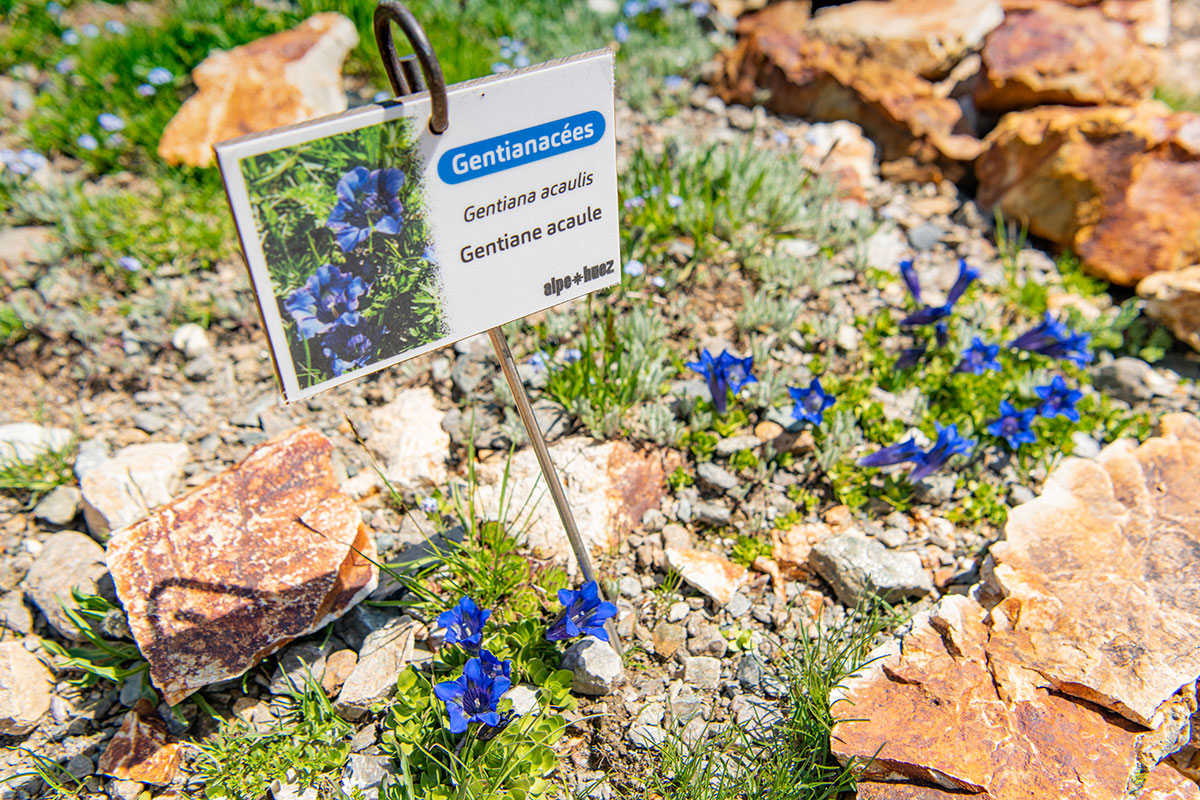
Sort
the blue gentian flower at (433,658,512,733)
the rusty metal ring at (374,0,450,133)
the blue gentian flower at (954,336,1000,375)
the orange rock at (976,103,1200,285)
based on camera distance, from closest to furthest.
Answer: the rusty metal ring at (374,0,450,133), the blue gentian flower at (433,658,512,733), the blue gentian flower at (954,336,1000,375), the orange rock at (976,103,1200,285)

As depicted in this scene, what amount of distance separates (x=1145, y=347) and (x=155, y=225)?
5593 millimetres

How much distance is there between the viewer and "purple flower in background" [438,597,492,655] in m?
2.38

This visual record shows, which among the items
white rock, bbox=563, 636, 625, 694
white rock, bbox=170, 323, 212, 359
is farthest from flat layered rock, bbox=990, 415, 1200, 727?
white rock, bbox=170, 323, 212, 359

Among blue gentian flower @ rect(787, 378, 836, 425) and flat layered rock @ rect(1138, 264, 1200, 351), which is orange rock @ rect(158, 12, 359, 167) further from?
flat layered rock @ rect(1138, 264, 1200, 351)

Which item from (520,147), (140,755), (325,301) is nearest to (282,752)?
(140,755)

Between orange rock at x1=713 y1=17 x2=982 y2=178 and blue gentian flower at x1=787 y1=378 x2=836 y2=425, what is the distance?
8.73ft

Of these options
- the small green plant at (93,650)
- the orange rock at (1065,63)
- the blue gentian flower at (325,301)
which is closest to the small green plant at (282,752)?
the small green plant at (93,650)

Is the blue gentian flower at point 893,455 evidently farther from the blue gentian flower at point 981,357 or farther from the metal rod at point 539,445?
the metal rod at point 539,445

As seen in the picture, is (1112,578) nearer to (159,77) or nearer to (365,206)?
(365,206)

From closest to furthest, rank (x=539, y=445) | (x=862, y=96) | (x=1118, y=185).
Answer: (x=539, y=445) < (x=1118, y=185) < (x=862, y=96)

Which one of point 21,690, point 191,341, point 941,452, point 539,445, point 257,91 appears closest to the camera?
point 539,445

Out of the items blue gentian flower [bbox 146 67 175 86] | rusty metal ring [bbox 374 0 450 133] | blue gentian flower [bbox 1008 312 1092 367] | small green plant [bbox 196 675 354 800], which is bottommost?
small green plant [bbox 196 675 354 800]

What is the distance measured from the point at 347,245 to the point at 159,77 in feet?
13.6

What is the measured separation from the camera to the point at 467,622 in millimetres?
2400
